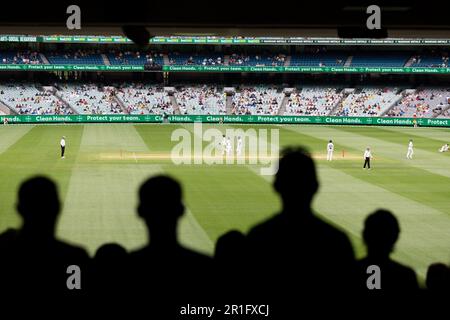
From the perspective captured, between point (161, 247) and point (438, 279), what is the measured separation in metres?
1.85

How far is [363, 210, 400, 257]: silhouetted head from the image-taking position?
13.3ft

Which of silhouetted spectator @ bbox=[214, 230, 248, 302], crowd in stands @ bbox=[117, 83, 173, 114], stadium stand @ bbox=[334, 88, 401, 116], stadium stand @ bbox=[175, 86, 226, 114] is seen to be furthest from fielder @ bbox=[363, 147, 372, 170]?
crowd in stands @ bbox=[117, 83, 173, 114]

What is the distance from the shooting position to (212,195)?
22.9m

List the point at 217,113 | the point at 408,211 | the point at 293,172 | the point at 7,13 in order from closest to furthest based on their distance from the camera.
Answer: the point at 293,172, the point at 7,13, the point at 408,211, the point at 217,113

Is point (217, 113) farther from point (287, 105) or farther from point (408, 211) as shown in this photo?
point (408, 211)

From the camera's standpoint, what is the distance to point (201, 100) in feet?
231

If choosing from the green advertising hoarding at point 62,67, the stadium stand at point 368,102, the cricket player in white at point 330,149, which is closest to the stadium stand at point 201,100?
the green advertising hoarding at point 62,67

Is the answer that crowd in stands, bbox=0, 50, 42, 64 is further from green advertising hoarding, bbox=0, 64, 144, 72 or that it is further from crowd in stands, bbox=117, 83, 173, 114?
crowd in stands, bbox=117, 83, 173, 114

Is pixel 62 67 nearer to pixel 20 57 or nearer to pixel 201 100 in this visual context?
pixel 20 57

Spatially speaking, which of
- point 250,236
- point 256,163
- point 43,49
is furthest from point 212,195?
point 43,49

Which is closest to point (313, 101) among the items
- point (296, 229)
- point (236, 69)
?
point (236, 69)

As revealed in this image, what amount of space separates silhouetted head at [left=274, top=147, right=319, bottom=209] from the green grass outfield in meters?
10.8

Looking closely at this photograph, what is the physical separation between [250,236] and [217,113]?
6446 centimetres
